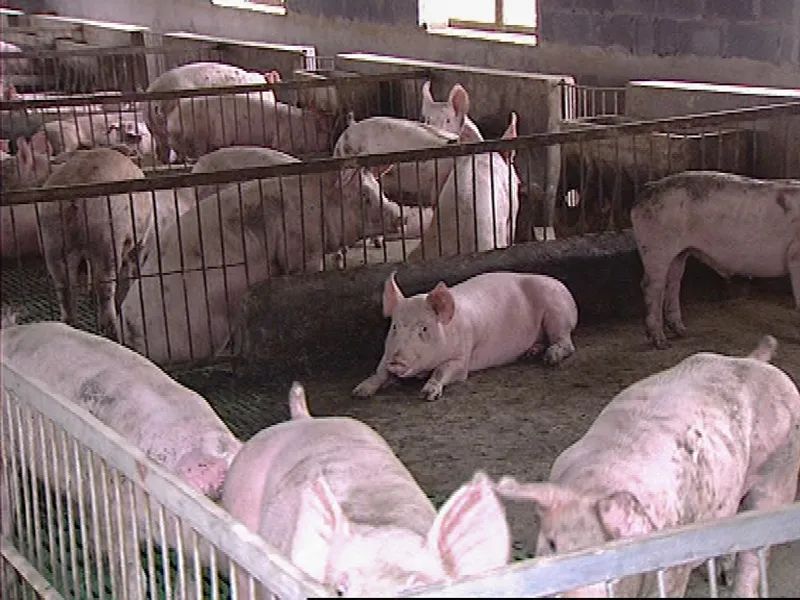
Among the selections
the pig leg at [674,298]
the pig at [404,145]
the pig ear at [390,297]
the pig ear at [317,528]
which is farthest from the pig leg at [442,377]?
the pig ear at [317,528]

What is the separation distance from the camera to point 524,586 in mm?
1740

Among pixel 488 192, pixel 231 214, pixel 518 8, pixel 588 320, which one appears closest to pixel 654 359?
pixel 588 320

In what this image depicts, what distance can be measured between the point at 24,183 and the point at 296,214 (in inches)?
97.1

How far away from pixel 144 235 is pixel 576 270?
2416 mm

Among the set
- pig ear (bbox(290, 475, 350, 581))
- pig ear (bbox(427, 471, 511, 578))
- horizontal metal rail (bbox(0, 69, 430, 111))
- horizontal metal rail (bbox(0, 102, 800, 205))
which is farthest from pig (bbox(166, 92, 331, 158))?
pig ear (bbox(427, 471, 511, 578))

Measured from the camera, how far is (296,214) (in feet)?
22.2

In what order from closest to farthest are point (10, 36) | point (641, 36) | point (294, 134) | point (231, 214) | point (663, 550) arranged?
point (663, 550) → point (231, 214) → point (641, 36) → point (294, 134) → point (10, 36)

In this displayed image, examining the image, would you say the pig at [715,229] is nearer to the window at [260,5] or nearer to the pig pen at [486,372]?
the pig pen at [486,372]

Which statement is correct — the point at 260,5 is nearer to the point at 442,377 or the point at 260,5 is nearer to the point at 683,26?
the point at 683,26

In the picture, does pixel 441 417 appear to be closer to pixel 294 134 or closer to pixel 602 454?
pixel 602 454

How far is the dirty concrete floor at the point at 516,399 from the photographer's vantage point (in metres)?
5.15

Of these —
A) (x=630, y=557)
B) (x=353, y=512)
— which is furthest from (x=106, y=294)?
(x=630, y=557)

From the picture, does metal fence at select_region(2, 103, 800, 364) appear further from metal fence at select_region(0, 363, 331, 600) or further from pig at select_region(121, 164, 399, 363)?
metal fence at select_region(0, 363, 331, 600)

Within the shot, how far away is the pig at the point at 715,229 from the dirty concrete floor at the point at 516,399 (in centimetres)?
27
